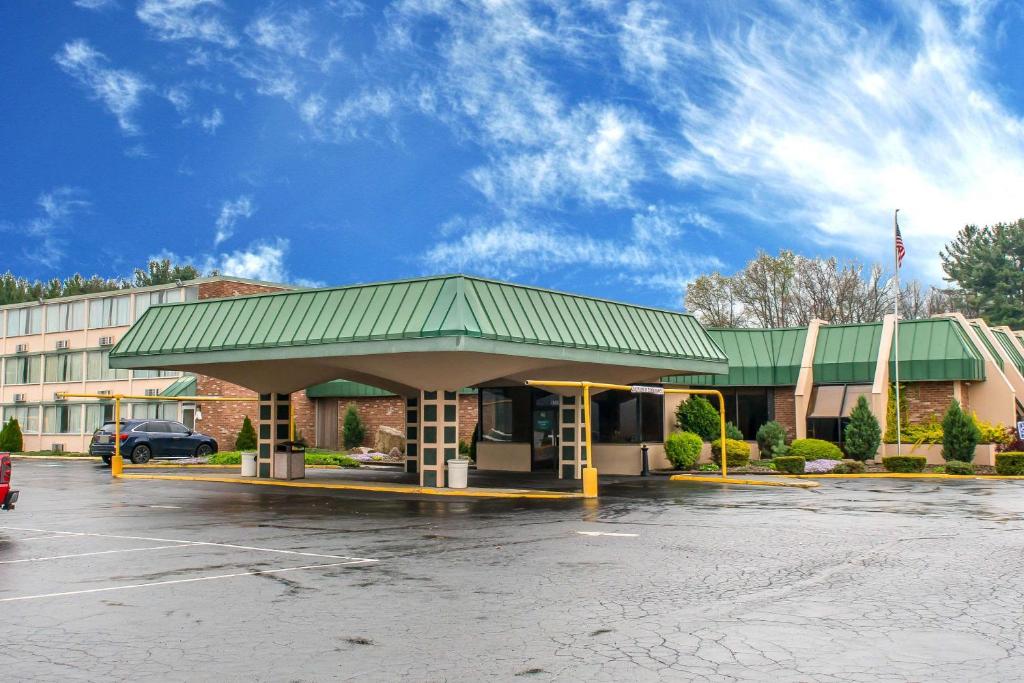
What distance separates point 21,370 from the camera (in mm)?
59781

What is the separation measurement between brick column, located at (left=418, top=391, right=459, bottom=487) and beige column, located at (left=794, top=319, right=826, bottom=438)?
1860cm

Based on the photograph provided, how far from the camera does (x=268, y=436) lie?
29.1 m

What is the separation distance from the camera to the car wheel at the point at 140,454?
127 ft

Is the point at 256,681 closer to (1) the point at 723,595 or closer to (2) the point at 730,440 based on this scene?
(1) the point at 723,595

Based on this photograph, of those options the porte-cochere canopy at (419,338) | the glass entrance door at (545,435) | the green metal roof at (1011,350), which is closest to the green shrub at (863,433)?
the porte-cochere canopy at (419,338)

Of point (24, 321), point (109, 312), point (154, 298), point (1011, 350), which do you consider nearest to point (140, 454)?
point (154, 298)

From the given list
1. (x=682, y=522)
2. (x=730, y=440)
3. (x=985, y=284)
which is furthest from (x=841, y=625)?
(x=985, y=284)

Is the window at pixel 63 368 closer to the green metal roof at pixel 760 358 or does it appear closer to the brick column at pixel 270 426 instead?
the brick column at pixel 270 426

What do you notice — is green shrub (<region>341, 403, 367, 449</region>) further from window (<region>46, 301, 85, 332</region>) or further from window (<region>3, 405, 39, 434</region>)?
window (<region>3, 405, 39, 434</region>)

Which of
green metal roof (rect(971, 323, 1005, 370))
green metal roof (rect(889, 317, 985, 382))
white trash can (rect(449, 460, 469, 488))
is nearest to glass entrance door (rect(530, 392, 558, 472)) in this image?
white trash can (rect(449, 460, 469, 488))

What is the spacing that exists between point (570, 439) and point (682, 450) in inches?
182

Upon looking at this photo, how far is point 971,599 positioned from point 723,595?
7.67 ft

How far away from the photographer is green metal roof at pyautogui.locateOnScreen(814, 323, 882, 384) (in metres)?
38.3

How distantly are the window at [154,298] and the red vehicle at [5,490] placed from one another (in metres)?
36.8
